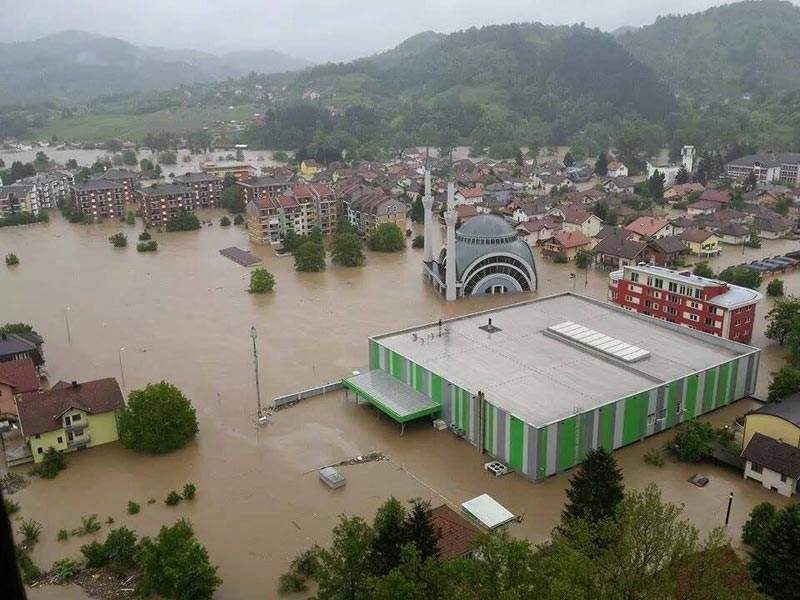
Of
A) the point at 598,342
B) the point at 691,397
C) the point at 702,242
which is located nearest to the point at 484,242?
the point at 598,342

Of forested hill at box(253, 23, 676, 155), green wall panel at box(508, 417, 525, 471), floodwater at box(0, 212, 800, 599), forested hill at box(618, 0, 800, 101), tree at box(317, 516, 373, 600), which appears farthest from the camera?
forested hill at box(618, 0, 800, 101)

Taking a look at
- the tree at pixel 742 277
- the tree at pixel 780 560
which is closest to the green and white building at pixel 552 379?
the tree at pixel 780 560

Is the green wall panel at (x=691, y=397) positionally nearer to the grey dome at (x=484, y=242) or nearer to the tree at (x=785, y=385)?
the tree at (x=785, y=385)

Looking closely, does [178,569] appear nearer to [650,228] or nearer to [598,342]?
[598,342]

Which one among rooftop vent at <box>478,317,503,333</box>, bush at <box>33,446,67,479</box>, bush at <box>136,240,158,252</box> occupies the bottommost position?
bush at <box>33,446,67,479</box>

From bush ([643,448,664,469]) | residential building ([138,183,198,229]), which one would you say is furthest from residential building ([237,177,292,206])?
bush ([643,448,664,469])

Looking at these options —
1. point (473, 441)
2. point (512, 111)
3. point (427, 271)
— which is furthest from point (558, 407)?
point (512, 111)

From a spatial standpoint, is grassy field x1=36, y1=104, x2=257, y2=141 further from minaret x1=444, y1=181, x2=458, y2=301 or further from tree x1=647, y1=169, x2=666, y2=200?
minaret x1=444, y1=181, x2=458, y2=301

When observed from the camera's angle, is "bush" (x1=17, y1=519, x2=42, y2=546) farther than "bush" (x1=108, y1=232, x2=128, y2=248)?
No
